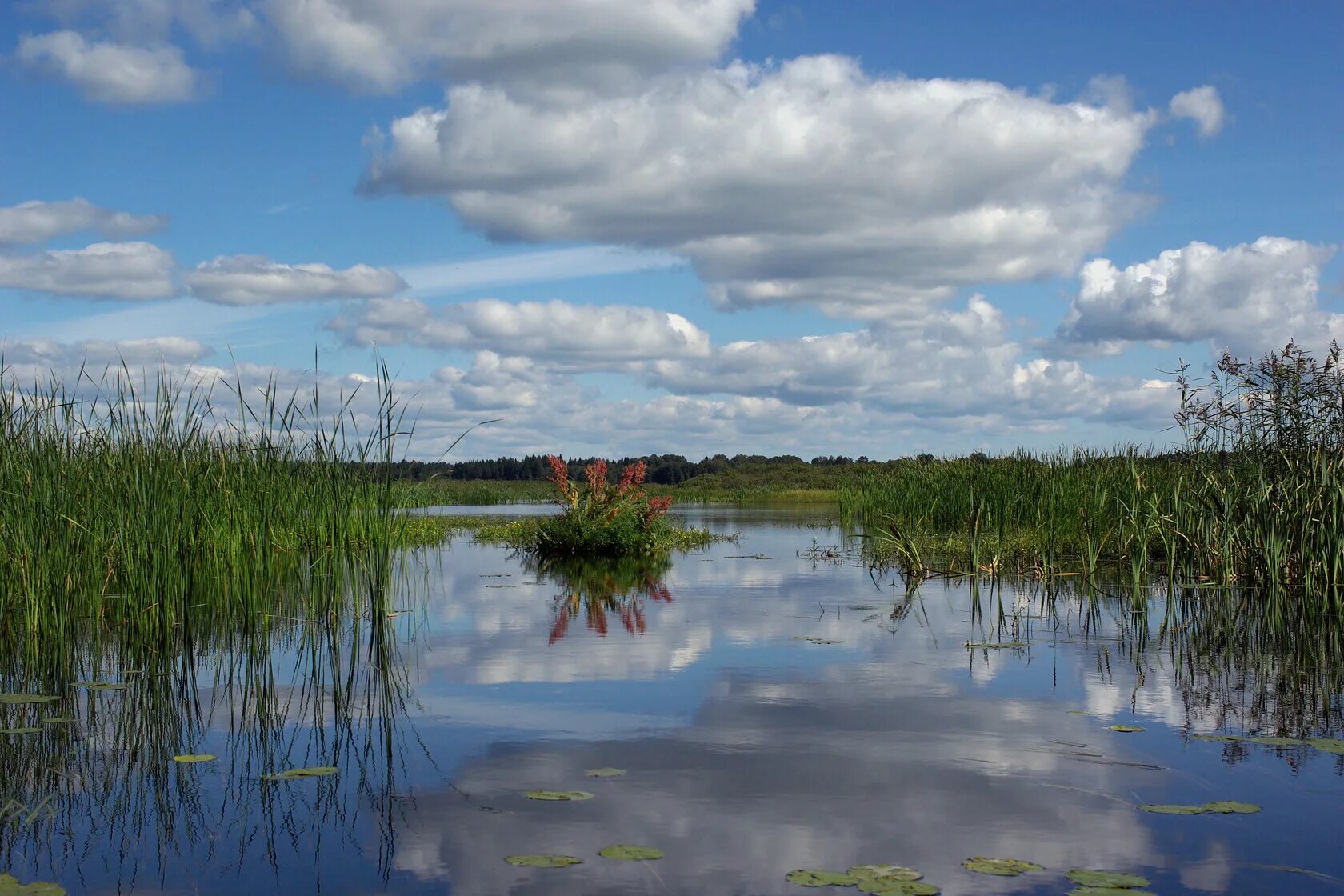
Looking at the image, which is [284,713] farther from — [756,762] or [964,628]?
[964,628]

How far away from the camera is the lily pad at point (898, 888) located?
366cm

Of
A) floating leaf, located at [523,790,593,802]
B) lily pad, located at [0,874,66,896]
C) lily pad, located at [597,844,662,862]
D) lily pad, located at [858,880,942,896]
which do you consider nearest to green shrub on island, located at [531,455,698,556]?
floating leaf, located at [523,790,593,802]

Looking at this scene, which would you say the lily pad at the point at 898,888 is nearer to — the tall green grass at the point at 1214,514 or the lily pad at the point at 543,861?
the lily pad at the point at 543,861

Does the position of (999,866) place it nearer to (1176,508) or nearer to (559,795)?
(559,795)

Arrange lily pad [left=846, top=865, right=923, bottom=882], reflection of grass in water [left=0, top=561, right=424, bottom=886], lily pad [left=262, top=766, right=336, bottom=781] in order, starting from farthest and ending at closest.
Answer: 1. lily pad [left=262, top=766, right=336, bottom=781]
2. reflection of grass in water [left=0, top=561, right=424, bottom=886]
3. lily pad [left=846, top=865, right=923, bottom=882]

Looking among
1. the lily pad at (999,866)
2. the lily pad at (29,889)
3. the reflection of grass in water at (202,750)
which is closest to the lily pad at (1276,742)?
the lily pad at (999,866)

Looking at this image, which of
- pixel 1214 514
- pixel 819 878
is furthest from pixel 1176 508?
pixel 819 878

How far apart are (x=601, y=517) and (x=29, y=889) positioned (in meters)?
13.7

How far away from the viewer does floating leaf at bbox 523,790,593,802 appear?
4669 mm

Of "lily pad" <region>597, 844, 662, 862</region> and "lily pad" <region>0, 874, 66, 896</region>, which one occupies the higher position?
"lily pad" <region>597, 844, 662, 862</region>

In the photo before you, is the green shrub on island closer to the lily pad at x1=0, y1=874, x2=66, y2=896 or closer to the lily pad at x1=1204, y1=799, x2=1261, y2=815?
the lily pad at x1=1204, y1=799, x2=1261, y2=815

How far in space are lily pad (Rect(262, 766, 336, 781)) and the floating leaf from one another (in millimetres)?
1060

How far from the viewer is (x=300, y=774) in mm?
5113

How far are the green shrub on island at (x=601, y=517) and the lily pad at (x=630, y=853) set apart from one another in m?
12.9
